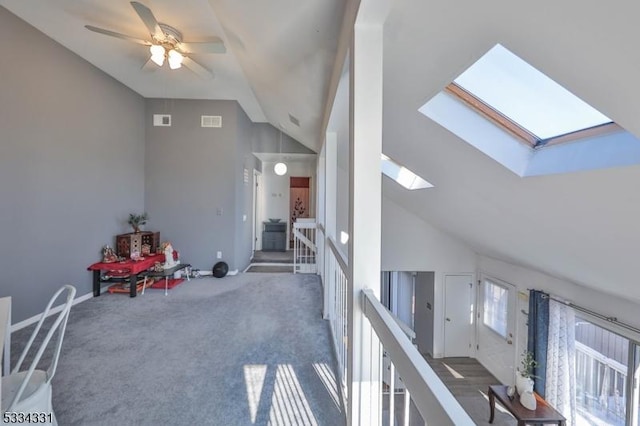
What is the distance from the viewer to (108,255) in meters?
3.92

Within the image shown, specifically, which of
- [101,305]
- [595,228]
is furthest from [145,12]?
[595,228]

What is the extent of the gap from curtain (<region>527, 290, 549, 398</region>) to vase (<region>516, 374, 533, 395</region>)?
2.31ft

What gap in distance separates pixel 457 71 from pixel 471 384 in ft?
18.3

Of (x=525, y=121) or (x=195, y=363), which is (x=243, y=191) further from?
(x=525, y=121)

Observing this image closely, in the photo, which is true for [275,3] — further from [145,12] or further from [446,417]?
[446,417]

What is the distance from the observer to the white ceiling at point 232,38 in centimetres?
189

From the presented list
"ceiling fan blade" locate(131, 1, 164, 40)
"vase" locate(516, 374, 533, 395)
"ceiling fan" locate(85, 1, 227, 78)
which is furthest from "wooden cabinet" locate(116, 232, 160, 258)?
"vase" locate(516, 374, 533, 395)

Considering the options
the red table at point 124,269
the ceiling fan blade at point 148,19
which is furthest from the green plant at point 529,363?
the ceiling fan blade at point 148,19

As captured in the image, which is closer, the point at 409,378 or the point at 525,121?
the point at 409,378

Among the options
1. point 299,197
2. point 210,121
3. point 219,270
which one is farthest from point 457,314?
point 210,121

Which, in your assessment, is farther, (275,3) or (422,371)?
(275,3)

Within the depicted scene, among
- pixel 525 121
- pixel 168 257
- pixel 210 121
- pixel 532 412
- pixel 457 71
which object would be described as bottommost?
pixel 532 412

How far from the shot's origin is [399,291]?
8.43m

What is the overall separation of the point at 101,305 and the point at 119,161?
2108 mm
